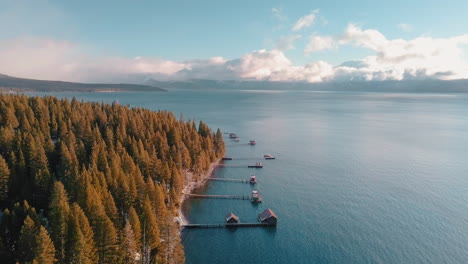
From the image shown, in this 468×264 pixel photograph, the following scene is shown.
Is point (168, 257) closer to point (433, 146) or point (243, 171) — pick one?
point (243, 171)

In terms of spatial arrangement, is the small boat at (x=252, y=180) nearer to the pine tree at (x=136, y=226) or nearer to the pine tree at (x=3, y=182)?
the pine tree at (x=136, y=226)

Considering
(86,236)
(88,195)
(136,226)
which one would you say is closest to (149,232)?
(136,226)

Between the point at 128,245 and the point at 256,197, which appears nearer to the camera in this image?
the point at 128,245

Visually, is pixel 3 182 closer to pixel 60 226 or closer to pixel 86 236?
pixel 60 226

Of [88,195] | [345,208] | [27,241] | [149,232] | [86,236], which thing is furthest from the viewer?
[345,208]

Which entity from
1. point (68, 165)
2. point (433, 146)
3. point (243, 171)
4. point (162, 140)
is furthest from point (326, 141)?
point (68, 165)

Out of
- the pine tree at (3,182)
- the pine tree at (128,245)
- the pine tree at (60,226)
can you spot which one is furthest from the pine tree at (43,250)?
the pine tree at (3,182)
